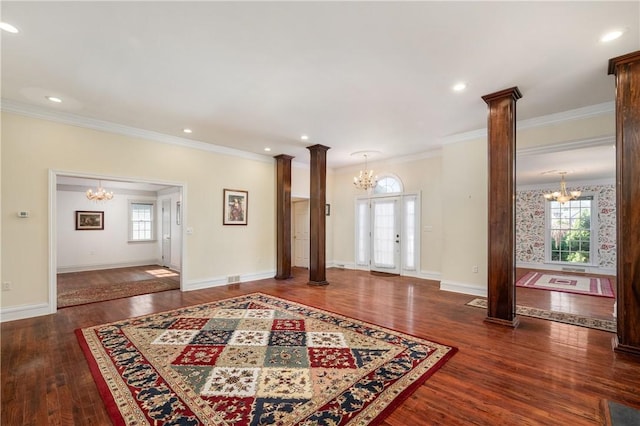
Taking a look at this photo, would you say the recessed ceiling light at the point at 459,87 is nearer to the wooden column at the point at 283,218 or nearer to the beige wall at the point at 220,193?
the beige wall at the point at 220,193

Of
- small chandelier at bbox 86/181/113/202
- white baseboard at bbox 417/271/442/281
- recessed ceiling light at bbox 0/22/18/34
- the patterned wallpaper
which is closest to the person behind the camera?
recessed ceiling light at bbox 0/22/18/34

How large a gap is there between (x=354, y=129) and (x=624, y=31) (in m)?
3.43

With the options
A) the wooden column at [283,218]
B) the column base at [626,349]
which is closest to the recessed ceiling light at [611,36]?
the column base at [626,349]

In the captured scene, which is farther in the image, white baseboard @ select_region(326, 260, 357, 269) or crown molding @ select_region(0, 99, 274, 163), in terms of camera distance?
white baseboard @ select_region(326, 260, 357, 269)

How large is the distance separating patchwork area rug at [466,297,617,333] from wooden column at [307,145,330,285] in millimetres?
3003

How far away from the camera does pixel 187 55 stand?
9.63 ft

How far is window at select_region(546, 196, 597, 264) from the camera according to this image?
8922 millimetres

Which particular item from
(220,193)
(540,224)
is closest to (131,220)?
(220,193)

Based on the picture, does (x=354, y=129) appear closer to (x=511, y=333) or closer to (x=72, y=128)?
(x=511, y=333)

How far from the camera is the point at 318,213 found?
21.4ft

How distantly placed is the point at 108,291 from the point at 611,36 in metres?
8.24

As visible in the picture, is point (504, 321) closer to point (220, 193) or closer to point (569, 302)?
point (569, 302)

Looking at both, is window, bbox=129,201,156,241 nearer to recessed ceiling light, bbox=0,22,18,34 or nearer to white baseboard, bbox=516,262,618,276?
recessed ceiling light, bbox=0,22,18,34

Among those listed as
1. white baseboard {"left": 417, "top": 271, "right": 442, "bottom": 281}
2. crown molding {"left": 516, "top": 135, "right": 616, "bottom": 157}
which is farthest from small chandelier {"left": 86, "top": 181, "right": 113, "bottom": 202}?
crown molding {"left": 516, "top": 135, "right": 616, "bottom": 157}
